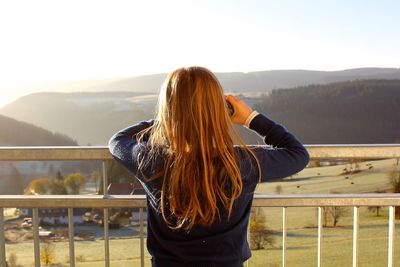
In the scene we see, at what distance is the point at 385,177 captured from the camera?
2189 millimetres

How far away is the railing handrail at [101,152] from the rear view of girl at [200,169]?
62cm

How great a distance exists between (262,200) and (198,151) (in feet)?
2.84

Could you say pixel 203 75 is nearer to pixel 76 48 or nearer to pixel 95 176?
pixel 95 176

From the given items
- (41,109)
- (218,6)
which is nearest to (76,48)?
(218,6)

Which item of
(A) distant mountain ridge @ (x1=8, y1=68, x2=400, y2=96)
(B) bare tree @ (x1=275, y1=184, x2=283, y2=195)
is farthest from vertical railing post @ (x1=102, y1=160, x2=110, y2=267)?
(A) distant mountain ridge @ (x1=8, y1=68, x2=400, y2=96)

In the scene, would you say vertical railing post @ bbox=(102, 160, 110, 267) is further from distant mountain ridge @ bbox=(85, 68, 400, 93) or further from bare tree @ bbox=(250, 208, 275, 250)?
distant mountain ridge @ bbox=(85, 68, 400, 93)

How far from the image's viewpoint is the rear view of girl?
1.27 metres

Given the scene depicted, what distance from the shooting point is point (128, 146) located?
1.45 metres

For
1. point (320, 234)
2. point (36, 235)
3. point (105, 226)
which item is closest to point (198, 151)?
point (105, 226)

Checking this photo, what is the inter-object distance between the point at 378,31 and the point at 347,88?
8997 mm

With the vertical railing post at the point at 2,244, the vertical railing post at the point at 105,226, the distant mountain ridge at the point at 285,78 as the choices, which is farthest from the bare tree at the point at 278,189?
the distant mountain ridge at the point at 285,78

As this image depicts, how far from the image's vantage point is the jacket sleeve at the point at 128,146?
1391 millimetres

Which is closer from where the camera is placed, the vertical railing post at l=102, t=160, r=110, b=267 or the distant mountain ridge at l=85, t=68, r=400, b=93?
the vertical railing post at l=102, t=160, r=110, b=267

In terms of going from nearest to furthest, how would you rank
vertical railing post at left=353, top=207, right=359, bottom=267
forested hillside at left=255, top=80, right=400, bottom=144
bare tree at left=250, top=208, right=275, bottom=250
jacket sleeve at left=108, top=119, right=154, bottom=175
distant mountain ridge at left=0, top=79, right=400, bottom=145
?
jacket sleeve at left=108, top=119, right=154, bottom=175 < vertical railing post at left=353, top=207, right=359, bottom=267 < bare tree at left=250, top=208, right=275, bottom=250 < distant mountain ridge at left=0, top=79, right=400, bottom=145 < forested hillside at left=255, top=80, right=400, bottom=144
